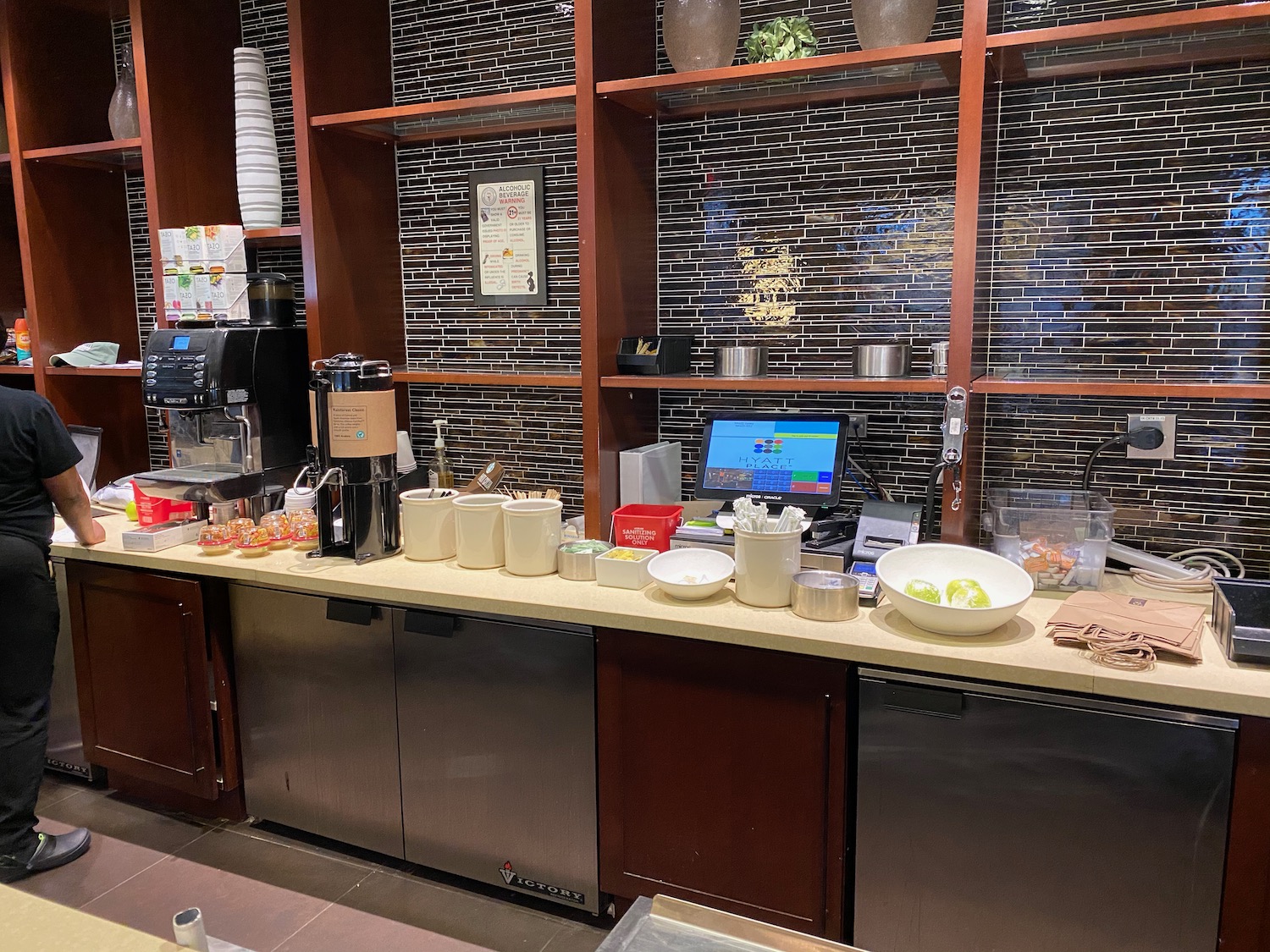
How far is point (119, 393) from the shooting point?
13.8 ft

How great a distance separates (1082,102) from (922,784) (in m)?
1.97

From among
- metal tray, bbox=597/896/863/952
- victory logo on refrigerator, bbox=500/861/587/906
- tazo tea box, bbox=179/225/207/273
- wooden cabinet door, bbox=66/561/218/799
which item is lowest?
victory logo on refrigerator, bbox=500/861/587/906

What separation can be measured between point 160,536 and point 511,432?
1.28m

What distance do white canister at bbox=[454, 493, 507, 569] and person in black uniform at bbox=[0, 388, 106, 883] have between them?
4.07 feet

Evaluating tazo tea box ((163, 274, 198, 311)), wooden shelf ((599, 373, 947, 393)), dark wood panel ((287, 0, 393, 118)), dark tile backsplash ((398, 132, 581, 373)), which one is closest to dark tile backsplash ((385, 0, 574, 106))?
dark wood panel ((287, 0, 393, 118))

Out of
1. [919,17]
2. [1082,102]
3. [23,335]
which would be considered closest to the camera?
[919,17]

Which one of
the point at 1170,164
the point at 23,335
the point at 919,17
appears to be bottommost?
the point at 23,335

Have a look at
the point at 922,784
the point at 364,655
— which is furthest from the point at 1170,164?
the point at 364,655

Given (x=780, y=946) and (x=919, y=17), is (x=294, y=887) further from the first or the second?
(x=919, y=17)

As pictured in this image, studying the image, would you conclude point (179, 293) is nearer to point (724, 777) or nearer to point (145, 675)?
point (145, 675)

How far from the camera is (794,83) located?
9.07 feet

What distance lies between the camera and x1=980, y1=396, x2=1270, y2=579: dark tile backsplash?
2557 mm

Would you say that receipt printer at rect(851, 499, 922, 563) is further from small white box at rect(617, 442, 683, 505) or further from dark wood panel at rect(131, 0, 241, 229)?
dark wood panel at rect(131, 0, 241, 229)

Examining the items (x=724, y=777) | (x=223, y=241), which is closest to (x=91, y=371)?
(x=223, y=241)
